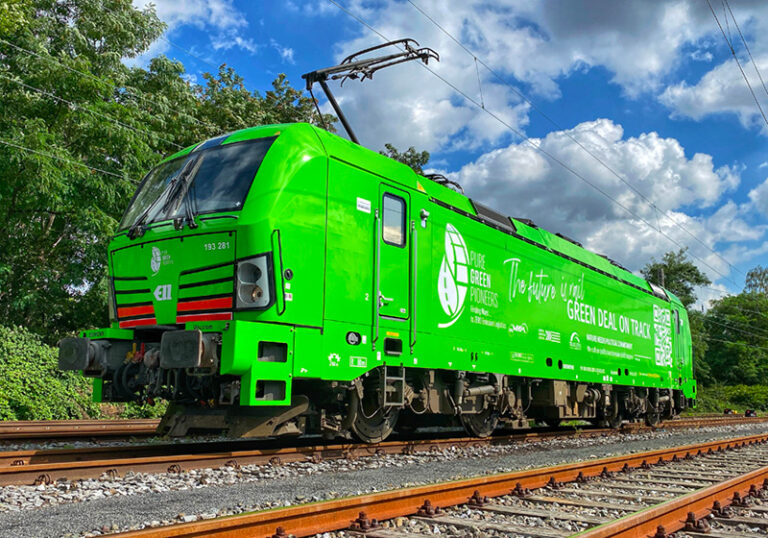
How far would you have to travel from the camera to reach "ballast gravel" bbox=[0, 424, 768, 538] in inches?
169

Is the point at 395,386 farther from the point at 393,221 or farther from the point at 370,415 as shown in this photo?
the point at 393,221

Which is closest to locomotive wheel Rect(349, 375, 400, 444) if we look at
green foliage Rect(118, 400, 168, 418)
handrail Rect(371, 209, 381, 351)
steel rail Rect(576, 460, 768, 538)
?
handrail Rect(371, 209, 381, 351)

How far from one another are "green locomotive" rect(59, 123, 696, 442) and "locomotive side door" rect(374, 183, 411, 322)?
0.08ft

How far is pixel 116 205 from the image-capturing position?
17578 mm

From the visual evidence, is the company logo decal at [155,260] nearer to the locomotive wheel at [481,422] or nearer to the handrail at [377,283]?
the handrail at [377,283]

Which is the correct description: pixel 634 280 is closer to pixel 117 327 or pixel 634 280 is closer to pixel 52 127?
pixel 117 327

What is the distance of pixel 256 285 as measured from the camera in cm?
685

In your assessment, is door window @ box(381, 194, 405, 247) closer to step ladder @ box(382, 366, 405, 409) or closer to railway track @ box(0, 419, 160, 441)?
step ladder @ box(382, 366, 405, 409)

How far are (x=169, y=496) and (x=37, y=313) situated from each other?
14.7 m

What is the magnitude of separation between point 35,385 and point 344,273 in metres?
9.27

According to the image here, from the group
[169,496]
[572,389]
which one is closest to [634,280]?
[572,389]

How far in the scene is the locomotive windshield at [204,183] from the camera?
286 inches

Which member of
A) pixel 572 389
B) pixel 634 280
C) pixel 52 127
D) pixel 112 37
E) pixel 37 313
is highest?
pixel 112 37

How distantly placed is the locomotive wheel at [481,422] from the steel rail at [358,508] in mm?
3817
